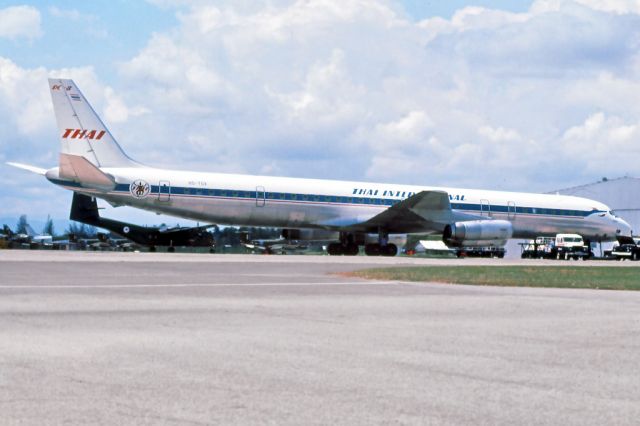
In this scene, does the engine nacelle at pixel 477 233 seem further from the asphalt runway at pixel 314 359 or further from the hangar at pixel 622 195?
the hangar at pixel 622 195

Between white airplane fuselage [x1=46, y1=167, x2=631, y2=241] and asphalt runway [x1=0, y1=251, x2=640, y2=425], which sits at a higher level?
white airplane fuselage [x1=46, y1=167, x2=631, y2=241]

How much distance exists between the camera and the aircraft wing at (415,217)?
4628cm

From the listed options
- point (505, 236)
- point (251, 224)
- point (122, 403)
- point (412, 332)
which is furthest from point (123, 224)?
Answer: point (122, 403)

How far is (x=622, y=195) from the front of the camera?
81.7m

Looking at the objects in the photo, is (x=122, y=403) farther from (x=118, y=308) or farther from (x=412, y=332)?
(x=118, y=308)

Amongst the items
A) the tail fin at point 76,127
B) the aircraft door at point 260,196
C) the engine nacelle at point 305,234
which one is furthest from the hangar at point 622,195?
the tail fin at point 76,127

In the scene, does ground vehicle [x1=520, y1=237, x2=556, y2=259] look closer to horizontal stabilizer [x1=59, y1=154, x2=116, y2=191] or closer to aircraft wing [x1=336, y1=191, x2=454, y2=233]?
aircraft wing [x1=336, y1=191, x2=454, y2=233]

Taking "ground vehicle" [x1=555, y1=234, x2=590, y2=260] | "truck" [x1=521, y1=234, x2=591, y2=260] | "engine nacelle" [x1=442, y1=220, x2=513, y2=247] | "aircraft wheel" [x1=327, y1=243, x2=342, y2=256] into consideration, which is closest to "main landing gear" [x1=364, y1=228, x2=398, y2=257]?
"aircraft wheel" [x1=327, y1=243, x2=342, y2=256]

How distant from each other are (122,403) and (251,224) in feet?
129

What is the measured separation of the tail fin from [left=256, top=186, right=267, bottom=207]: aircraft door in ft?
21.6

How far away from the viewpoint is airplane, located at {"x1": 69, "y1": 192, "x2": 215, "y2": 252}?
54.4 meters

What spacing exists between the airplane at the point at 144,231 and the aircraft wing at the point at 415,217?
16670 millimetres

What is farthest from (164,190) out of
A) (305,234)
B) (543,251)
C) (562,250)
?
(543,251)

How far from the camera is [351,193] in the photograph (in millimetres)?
47906
